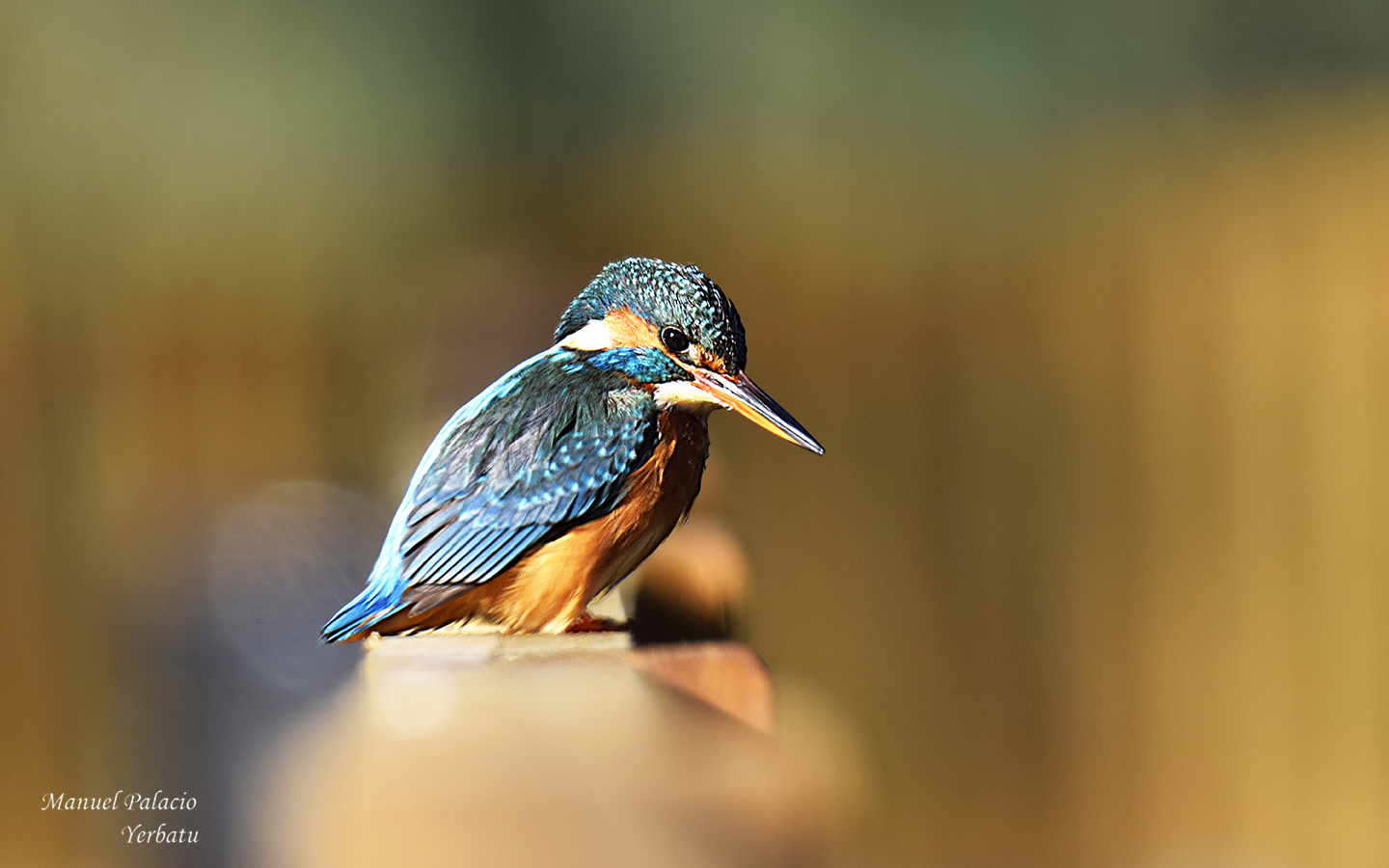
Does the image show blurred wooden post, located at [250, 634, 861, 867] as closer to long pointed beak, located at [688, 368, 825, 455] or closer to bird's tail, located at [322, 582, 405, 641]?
bird's tail, located at [322, 582, 405, 641]

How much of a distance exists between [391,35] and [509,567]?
75 centimetres

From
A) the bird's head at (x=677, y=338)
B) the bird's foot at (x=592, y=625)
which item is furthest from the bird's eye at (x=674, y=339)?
the bird's foot at (x=592, y=625)

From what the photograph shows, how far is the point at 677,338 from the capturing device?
0.59 metres

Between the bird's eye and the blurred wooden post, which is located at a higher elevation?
the bird's eye

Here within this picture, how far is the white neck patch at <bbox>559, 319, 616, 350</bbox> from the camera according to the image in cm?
61

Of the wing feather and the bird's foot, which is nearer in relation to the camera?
the wing feather

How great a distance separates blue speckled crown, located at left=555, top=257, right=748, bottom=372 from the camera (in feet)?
1.91

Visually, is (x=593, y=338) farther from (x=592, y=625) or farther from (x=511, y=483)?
(x=592, y=625)

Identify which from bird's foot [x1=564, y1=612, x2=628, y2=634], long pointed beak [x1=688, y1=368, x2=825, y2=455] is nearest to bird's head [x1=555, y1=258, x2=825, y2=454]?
long pointed beak [x1=688, y1=368, x2=825, y2=455]

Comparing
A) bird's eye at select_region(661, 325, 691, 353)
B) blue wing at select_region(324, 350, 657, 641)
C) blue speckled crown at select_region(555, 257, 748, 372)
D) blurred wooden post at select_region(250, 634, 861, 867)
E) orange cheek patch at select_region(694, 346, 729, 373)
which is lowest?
blurred wooden post at select_region(250, 634, 861, 867)

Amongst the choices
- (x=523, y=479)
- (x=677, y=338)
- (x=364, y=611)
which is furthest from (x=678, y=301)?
(x=364, y=611)

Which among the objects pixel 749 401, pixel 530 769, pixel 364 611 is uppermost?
pixel 749 401

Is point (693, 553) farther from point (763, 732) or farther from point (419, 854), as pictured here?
point (419, 854)

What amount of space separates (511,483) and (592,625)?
0.17m
